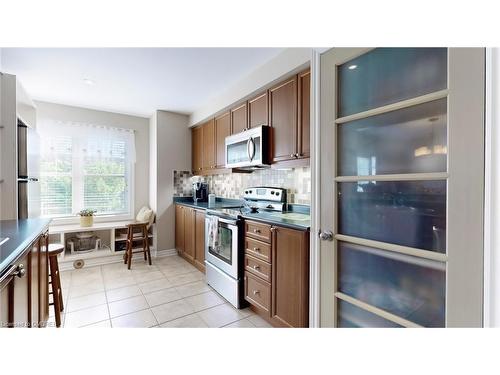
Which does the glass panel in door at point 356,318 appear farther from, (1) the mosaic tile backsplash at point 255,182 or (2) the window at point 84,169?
(2) the window at point 84,169

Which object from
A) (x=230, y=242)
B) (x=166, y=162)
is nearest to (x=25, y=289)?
(x=230, y=242)

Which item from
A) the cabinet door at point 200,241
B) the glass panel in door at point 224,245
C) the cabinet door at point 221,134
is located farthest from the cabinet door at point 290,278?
the cabinet door at point 221,134

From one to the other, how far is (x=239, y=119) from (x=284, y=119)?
0.82 metres

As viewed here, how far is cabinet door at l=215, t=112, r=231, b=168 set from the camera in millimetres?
3033

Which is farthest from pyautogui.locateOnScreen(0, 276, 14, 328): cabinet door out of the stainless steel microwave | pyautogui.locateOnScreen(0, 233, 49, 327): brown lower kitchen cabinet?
the stainless steel microwave

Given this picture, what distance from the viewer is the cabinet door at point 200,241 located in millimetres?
2959

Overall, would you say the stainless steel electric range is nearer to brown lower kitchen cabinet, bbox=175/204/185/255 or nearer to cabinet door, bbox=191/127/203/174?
brown lower kitchen cabinet, bbox=175/204/185/255

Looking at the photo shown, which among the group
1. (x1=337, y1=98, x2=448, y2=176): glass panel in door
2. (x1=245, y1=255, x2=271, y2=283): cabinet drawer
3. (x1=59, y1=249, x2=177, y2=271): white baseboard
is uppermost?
(x1=337, y1=98, x2=448, y2=176): glass panel in door

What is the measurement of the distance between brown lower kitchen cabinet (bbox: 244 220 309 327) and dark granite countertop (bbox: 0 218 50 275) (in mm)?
1472

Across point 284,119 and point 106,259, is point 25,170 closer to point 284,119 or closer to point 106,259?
point 106,259

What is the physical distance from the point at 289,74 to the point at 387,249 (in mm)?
1644

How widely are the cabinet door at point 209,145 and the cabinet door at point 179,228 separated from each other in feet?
2.73

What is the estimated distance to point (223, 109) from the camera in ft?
9.91

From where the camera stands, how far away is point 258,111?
8.09 feet
